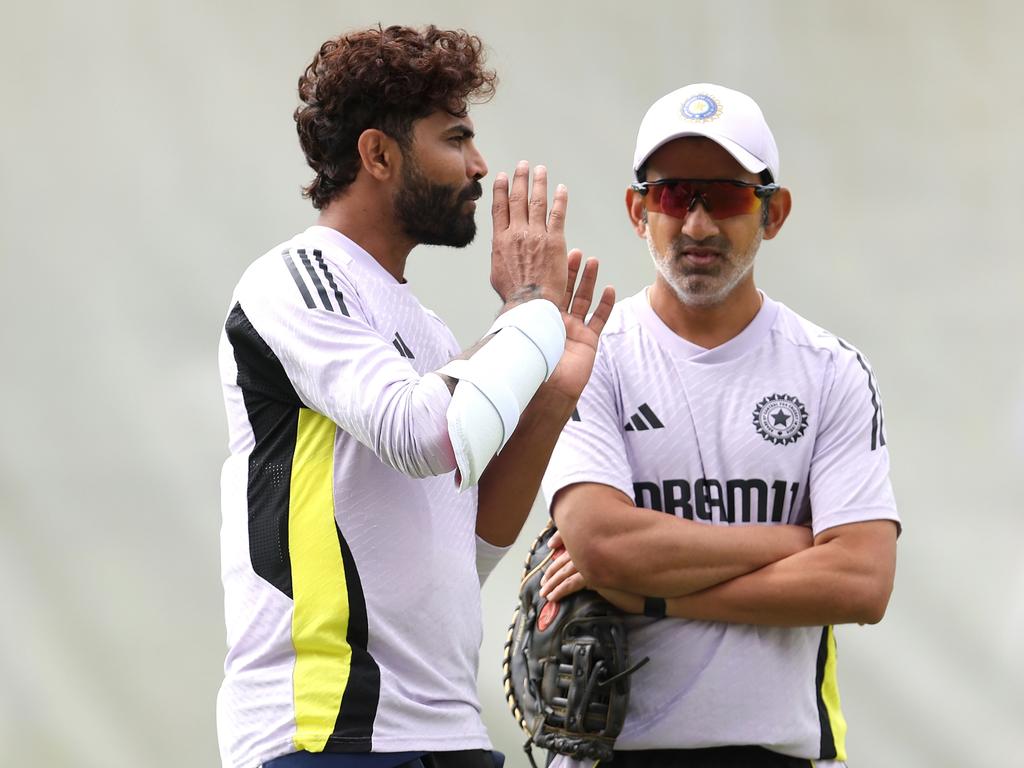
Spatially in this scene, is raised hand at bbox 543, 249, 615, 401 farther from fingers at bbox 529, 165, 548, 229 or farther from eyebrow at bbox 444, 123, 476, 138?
eyebrow at bbox 444, 123, 476, 138

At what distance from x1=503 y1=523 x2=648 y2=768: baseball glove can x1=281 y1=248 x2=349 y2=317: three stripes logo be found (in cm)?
70

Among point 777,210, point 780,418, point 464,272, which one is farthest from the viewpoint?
point 464,272

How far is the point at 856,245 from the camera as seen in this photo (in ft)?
10.9

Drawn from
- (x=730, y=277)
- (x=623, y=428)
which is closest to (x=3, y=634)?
(x=623, y=428)

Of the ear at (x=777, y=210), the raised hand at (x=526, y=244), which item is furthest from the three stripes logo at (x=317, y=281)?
the ear at (x=777, y=210)

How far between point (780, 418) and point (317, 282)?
0.81 meters

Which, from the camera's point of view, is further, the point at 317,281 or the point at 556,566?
the point at 556,566

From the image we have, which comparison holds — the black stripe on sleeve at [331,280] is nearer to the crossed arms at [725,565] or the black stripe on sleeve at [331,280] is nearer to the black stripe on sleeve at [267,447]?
the black stripe on sleeve at [267,447]

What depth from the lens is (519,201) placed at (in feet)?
6.30

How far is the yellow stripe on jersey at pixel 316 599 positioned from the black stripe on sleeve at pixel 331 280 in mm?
162

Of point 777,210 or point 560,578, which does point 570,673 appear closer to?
point 560,578

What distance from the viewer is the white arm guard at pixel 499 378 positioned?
64.9 inches

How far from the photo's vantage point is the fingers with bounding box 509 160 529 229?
191 cm

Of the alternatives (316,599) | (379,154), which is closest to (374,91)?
(379,154)
